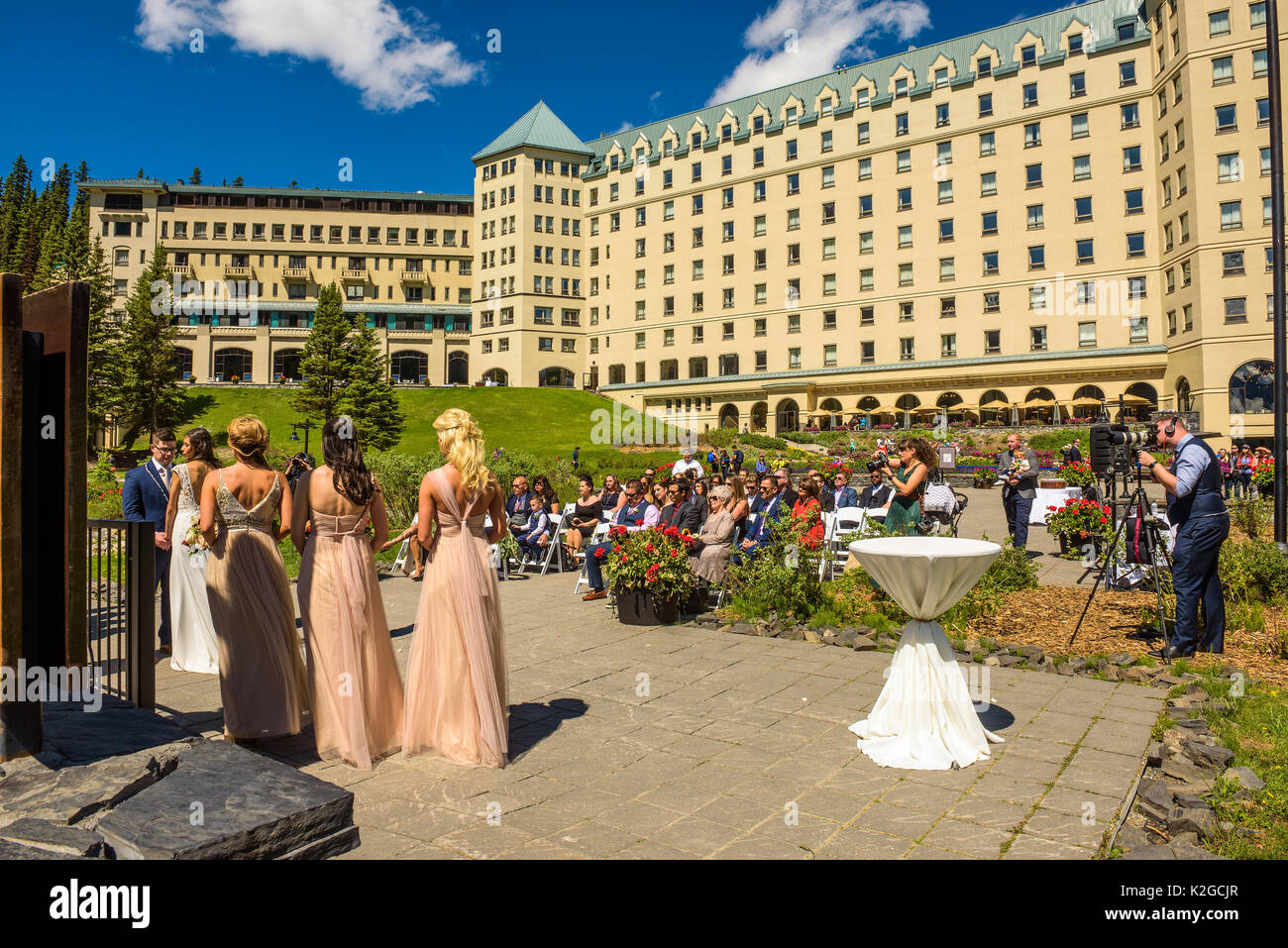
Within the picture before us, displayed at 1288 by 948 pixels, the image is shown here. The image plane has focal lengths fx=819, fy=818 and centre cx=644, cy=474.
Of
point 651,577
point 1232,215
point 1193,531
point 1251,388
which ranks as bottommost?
point 651,577

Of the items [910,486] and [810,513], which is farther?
[810,513]

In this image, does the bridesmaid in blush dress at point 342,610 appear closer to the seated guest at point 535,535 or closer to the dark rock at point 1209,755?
the dark rock at point 1209,755

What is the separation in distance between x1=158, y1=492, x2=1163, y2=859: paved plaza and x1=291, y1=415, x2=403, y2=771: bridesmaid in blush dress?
30 cm

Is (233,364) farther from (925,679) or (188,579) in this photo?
(925,679)

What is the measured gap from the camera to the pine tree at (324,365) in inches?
2079

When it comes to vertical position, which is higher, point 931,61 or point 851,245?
point 931,61

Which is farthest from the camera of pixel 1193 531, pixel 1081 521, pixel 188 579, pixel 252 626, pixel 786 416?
pixel 786 416

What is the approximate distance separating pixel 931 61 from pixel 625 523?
6019 cm

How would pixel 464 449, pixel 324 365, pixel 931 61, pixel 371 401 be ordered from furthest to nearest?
pixel 931 61, pixel 324 365, pixel 371 401, pixel 464 449

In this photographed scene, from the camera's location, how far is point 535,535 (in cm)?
1412

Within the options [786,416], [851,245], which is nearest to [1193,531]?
[786,416]

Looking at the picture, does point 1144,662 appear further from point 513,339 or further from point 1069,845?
point 513,339

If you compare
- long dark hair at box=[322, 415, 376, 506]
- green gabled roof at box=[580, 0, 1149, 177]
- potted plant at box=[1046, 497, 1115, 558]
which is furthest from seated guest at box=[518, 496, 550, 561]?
green gabled roof at box=[580, 0, 1149, 177]
